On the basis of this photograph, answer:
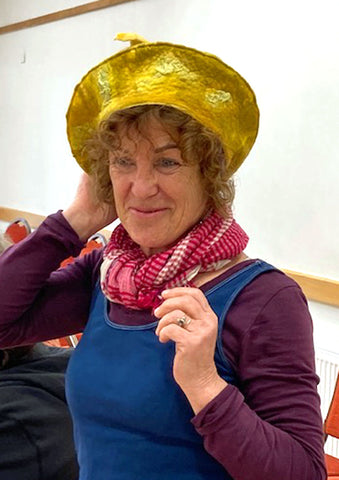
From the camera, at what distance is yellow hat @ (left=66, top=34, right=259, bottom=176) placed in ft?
2.67

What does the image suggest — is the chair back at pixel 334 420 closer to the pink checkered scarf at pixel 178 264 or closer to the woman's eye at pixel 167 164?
the pink checkered scarf at pixel 178 264

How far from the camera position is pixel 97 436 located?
2.95ft

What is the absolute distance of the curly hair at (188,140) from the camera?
84 centimetres

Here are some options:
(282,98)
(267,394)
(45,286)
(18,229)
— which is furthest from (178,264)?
(18,229)

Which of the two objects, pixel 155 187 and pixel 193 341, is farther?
pixel 155 187

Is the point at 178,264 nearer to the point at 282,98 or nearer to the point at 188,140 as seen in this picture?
the point at 188,140

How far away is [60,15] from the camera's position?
400cm

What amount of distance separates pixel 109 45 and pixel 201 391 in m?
3.24

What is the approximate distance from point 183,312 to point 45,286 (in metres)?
0.46

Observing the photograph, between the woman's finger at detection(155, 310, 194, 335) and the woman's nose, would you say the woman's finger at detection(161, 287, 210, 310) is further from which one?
the woman's nose

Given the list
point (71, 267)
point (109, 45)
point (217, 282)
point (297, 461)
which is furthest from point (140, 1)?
point (297, 461)

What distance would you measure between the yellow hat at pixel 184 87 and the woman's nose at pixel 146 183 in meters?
0.10

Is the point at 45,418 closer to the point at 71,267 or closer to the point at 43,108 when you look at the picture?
the point at 71,267

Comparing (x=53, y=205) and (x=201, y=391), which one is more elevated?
(x=201, y=391)
